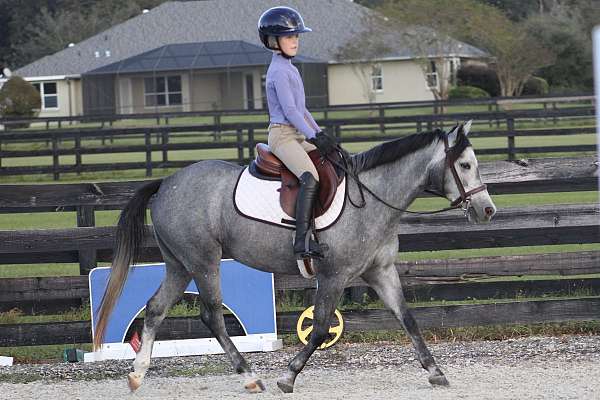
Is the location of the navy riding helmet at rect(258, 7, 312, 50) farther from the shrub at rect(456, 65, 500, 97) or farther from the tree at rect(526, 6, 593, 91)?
the tree at rect(526, 6, 593, 91)

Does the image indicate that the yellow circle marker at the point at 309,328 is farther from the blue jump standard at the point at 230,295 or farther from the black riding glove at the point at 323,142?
the black riding glove at the point at 323,142

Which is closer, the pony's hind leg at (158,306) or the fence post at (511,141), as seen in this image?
the pony's hind leg at (158,306)

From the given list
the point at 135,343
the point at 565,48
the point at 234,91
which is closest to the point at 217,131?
the point at 135,343

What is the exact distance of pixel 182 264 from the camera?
802cm

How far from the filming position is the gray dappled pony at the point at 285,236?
24.5ft

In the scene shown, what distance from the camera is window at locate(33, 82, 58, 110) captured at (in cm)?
6209

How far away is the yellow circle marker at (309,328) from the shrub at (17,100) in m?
43.7

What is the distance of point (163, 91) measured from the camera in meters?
58.8

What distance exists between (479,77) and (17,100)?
74.3ft

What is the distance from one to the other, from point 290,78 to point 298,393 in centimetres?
209

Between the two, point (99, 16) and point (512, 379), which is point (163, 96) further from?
point (512, 379)

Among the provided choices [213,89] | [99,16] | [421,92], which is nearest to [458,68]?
[421,92]

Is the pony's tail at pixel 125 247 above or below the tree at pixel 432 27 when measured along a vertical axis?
below

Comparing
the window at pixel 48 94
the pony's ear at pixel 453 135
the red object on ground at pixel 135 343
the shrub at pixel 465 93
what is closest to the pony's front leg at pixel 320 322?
the pony's ear at pixel 453 135
